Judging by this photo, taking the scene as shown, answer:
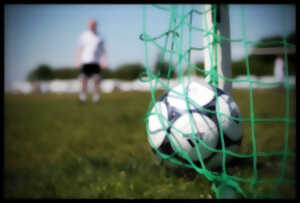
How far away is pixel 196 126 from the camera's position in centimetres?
159

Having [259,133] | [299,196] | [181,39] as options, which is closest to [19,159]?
[181,39]

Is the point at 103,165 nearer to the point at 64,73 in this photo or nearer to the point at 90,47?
the point at 90,47

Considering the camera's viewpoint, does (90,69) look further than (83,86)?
Yes

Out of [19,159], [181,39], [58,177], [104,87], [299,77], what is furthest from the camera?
[104,87]

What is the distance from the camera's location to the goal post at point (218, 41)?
67.1 inches

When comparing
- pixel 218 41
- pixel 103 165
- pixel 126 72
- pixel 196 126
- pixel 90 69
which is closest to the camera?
pixel 196 126

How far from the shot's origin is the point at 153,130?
1745mm

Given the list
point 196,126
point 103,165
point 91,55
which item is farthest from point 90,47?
point 196,126

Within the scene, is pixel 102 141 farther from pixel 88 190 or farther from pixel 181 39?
pixel 181 39

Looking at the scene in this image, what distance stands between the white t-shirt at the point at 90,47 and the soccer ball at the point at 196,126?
4468 mm

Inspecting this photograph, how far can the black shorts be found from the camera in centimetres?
592

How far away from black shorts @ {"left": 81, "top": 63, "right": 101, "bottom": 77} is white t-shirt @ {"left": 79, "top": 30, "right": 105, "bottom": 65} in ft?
0.35

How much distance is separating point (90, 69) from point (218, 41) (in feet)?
15.3

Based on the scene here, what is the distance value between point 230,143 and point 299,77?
0.57 meters
